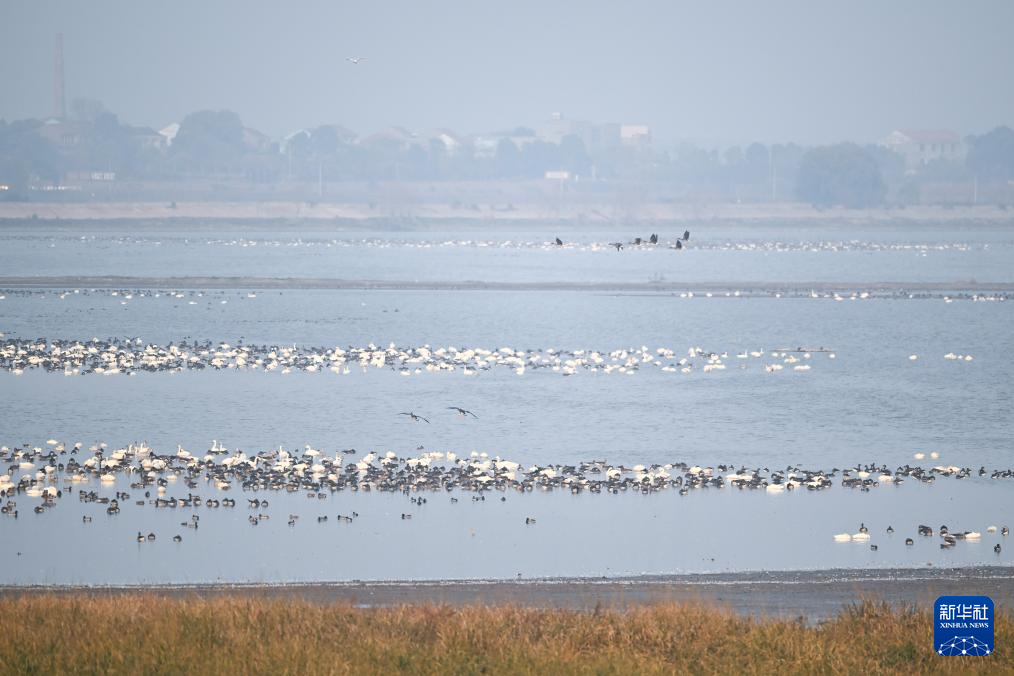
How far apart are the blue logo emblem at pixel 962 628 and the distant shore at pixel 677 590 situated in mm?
4581

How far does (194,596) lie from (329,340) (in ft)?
133

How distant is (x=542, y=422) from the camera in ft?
134

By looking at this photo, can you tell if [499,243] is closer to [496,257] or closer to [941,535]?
[496,257]

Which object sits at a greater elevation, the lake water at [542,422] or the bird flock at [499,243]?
the lake water at [542,422]

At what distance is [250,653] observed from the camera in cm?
1789

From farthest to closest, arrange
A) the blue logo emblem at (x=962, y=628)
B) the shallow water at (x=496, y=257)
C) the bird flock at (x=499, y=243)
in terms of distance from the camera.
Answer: the bird flock at (x=499, y=243)
the shallow water at (x=496, y=257)
the blue logo emblem at (x=962, y=628)

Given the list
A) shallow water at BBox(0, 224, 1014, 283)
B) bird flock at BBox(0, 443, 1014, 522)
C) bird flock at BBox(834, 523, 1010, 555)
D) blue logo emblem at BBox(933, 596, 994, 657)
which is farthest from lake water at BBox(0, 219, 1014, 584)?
shallow water at BBox(0, 224, 1014, 283)

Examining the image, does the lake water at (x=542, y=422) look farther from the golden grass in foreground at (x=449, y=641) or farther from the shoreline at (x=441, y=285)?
the golden grass in foreground at (x=449, y=641)

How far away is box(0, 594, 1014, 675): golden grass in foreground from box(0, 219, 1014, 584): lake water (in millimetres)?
5444

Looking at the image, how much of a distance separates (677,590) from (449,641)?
21.1 feet

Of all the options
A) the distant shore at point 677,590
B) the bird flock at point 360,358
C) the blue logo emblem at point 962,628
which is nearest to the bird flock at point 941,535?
the distant shore at point 677,590

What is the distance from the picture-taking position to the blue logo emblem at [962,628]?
1647cm

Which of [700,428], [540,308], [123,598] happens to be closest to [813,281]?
[540,308]

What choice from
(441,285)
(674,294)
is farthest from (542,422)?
(441,285)
